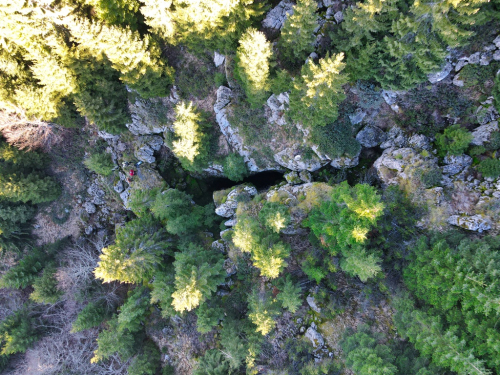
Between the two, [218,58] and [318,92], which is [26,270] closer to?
[218,58]

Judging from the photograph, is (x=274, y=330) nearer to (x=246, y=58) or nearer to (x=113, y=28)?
(x=246, y=58)

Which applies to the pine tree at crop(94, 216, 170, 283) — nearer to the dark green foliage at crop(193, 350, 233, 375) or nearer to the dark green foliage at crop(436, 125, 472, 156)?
the dark green foliage at crop(193, 350, 233, 375)

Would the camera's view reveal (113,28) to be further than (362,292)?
No

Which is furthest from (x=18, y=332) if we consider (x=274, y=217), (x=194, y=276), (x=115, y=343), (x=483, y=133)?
(x=483, y=133)

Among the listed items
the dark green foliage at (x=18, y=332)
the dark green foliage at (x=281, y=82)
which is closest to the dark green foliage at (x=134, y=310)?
the dark green foliage at (x=18, y=332)

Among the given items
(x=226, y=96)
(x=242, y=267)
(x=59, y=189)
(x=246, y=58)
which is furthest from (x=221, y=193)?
(x=59, y=189)

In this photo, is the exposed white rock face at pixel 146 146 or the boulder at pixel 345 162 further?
the exposed white rock face at pixel 146 146

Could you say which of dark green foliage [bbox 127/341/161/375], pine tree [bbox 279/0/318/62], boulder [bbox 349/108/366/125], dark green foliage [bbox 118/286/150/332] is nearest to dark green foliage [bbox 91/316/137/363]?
dark green foliage [bbox 118/286/150/332]

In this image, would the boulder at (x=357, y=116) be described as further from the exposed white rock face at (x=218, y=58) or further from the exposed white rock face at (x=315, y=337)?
the exposed white rock face at (x=315, y=337)
